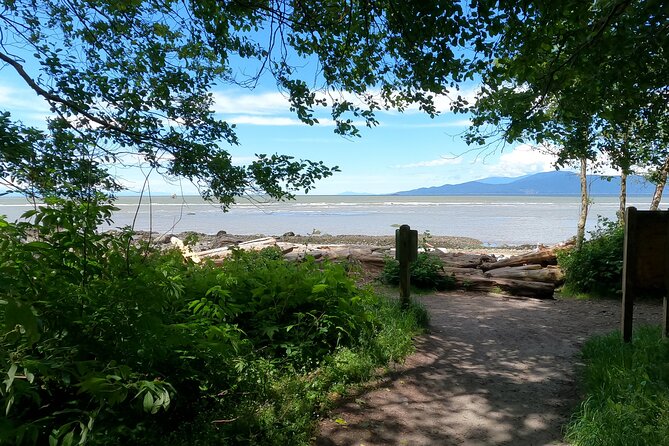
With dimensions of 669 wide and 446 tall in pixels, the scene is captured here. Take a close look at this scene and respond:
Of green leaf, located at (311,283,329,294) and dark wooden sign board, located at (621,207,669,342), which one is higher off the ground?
dark wooden sign board, located at (621,207,669,342)

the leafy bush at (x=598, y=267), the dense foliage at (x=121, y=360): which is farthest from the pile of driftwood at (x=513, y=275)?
the dense foliage at (x=121, y=360)

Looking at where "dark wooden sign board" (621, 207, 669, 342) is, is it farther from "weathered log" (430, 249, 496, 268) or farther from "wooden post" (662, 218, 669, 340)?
"weathered log" (430, 249, 496, 268)

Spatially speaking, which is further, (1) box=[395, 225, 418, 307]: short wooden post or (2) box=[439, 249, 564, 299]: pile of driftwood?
(2) box=[439, 249, 564, 299]: pile of driftwood

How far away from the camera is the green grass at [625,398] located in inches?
124

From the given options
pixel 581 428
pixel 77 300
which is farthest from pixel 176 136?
pixel 581 428

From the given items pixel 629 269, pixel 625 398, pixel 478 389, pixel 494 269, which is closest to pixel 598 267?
pixel 494 269

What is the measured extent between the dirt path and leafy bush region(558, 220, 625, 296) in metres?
2.50

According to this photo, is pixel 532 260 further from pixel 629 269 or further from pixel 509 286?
pixel 629 269

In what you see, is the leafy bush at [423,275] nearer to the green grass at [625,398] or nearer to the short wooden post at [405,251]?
the short wooden post at [405,251]

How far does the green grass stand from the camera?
314cm

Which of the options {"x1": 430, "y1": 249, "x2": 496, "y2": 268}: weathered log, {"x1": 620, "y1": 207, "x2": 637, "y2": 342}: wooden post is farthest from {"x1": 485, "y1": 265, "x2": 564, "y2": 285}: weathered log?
{"x1": 620, "y1": 207, "x2": 637, "y2": 342}: wooden post

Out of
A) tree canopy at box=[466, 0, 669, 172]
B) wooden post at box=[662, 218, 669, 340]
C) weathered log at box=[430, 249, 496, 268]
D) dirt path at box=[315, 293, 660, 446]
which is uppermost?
tree canopy at box=[466, 0, 669, 172]

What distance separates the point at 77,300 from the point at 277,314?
8.47 ft

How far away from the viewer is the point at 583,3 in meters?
4.64
